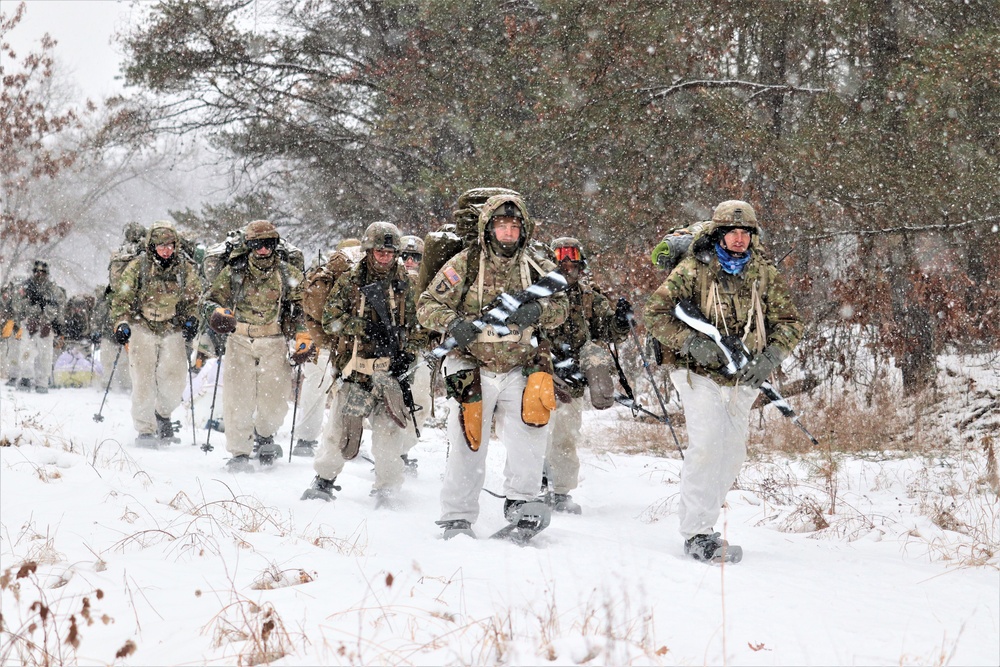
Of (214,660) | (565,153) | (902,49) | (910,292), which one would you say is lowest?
(214,660)

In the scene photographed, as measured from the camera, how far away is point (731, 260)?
5.27 m

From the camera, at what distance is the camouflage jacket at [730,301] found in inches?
208

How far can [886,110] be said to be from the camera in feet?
27.4

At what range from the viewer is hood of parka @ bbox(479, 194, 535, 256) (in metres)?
5.38

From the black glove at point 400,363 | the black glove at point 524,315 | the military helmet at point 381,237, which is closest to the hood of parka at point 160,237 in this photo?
the military helmet at point 381,237

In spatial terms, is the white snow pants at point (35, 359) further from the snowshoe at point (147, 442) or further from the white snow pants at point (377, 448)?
the white snow pants at point (377, 448)

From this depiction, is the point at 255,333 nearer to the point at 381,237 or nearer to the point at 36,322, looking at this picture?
the point at 381,237

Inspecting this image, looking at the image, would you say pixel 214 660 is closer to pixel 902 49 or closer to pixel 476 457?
pixel 476 457

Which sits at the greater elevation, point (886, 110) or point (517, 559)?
point (886, 110)

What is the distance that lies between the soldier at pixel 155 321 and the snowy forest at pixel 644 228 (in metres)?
0.44

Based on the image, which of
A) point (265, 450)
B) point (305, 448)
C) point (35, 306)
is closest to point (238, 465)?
point (265, 450)

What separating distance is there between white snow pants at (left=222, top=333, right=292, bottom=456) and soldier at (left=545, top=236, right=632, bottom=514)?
2.96 metres

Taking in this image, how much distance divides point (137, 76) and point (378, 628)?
44.2 ft

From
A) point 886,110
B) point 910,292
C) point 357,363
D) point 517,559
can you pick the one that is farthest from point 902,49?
point 517,559
